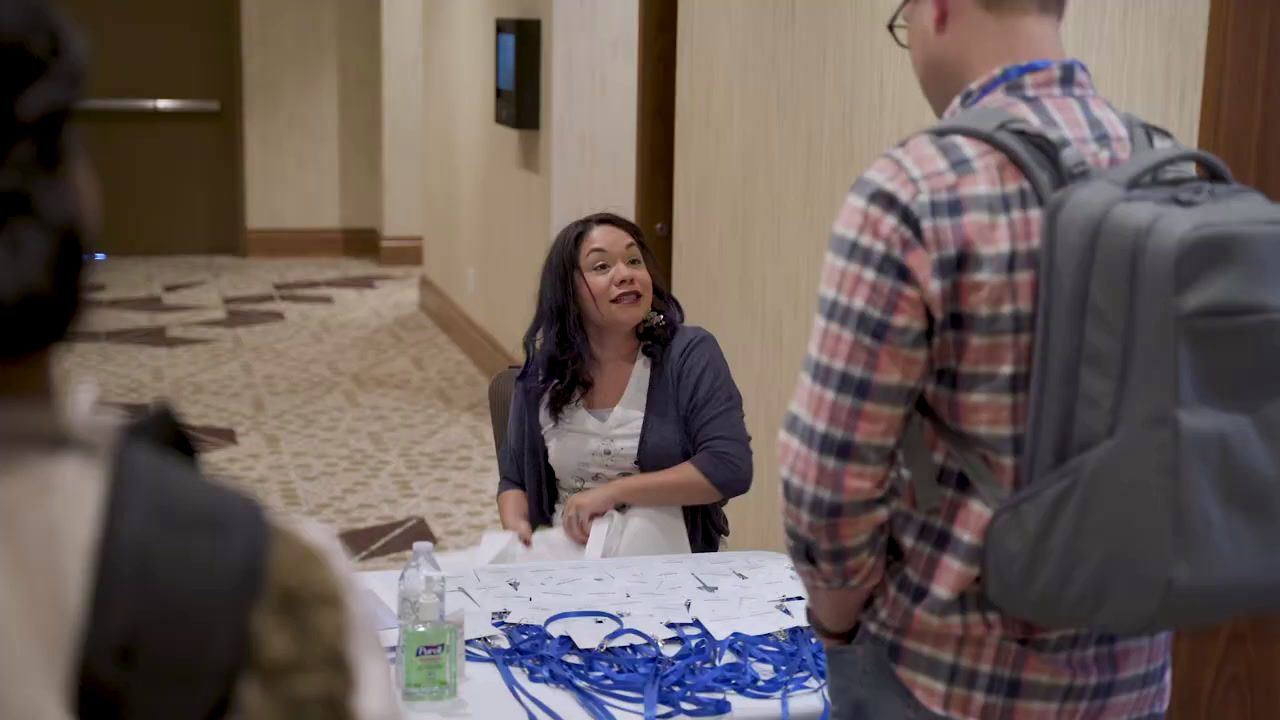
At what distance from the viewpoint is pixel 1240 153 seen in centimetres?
246

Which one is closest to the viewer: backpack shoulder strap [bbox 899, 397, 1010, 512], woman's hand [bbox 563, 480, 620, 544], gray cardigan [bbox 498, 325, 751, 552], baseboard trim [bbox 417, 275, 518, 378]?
backpack shoulder strap [bbox 899, 397, 1010, 512]

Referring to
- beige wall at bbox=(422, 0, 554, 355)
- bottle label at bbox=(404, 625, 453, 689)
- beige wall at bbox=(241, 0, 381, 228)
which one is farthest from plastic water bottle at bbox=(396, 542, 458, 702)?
beige wall at bbox=(241, 0, 381, 228)

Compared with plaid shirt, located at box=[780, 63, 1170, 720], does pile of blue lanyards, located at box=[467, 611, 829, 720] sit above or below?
below

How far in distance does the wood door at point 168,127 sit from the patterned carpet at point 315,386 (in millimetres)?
514

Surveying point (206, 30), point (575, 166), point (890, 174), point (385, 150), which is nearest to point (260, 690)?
point (890, 174)

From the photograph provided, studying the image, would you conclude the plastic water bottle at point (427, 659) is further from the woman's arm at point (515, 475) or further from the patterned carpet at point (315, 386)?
the patterned carpet at point (315, 386)

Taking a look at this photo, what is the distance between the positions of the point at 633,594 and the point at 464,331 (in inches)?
243

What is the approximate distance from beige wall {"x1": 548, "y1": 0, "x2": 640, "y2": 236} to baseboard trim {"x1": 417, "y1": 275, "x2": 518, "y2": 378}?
1.36 metres

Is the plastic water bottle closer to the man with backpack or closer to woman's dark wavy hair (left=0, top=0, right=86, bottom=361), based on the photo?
the man with backpack

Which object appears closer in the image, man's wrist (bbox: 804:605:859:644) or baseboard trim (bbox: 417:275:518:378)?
man's wrist (bbox: 804:605:859:644)

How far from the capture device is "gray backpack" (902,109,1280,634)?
1470mm

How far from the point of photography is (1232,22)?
2.46 metres

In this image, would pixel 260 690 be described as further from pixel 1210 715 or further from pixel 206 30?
pixel 206 30

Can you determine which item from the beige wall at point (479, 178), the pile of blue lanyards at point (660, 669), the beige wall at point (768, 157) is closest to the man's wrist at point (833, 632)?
the pile of blue lanyards at point (660, 669)
